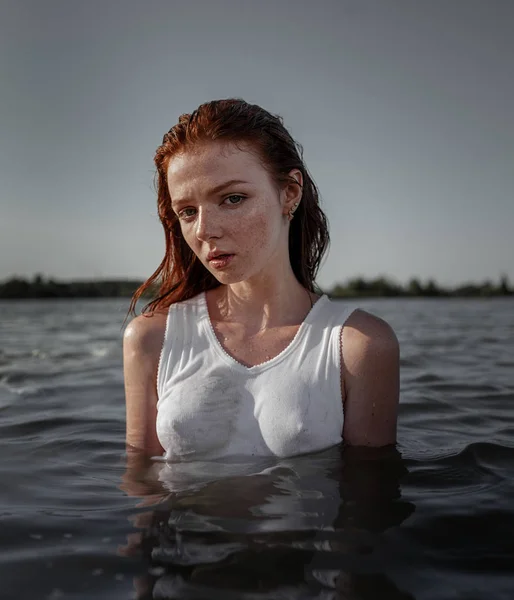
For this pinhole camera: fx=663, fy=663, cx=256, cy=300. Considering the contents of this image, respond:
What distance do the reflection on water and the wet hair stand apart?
0.93 metres

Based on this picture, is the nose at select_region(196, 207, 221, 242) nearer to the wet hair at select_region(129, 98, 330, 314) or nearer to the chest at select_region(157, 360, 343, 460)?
the wet hair at select_region(129, 98, 330, 314)

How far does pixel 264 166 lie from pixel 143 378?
45.4 inches

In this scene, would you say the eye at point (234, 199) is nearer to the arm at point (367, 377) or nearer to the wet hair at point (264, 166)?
the wet hair at point (264, 166)

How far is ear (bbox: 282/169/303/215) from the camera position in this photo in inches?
123

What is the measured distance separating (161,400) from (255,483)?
0.60 m

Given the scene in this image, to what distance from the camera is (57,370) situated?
777 cm

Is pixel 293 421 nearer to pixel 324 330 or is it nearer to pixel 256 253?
pixel 324 330

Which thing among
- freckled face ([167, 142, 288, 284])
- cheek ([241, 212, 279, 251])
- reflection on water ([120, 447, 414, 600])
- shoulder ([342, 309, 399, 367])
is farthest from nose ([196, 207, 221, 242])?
reflection on water ([120, 447, 414, 600])

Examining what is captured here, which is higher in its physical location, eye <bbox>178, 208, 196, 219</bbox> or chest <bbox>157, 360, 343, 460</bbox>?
eye <bbox>178, 208, 196, 219</bbox>

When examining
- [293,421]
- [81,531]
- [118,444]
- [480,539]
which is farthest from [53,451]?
[480,539]

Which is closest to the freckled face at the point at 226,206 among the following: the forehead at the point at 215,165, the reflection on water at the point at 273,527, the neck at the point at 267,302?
the forehead at the point at 215,165

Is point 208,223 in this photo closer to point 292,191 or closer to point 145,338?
point 292,191

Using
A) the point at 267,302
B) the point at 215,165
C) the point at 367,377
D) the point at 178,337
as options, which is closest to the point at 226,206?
the point at 215,165

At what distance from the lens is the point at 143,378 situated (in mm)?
3182
